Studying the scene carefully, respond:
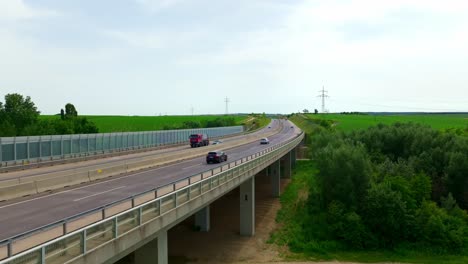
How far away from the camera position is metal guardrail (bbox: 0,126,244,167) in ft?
132

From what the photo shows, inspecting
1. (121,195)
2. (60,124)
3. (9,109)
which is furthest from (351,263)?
(9,109)

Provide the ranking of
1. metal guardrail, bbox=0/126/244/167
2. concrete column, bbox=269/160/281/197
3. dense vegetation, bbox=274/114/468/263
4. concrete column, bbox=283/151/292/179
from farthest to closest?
concrete column, bbox=283/151/292/179 < concrete column, bbox=269/160/281/197 < dense vegetation, bbox=274/114/468/263 < metal guardrail, bbox=0/126/244/167

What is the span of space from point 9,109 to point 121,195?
78739mm

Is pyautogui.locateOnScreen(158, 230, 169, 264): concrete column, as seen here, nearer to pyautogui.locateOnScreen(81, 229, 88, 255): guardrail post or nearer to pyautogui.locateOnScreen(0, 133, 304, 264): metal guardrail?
pyautogui.locateOnScreen(0, 133, 304, 264): metal guardrail

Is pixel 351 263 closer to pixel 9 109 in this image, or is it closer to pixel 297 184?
pixel 297 184

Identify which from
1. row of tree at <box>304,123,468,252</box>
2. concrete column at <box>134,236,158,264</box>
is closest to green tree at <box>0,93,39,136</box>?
row of tree at <box>304,123,468,252</box>

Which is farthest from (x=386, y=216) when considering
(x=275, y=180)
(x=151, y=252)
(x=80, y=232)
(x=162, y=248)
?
(x=80, y=232)

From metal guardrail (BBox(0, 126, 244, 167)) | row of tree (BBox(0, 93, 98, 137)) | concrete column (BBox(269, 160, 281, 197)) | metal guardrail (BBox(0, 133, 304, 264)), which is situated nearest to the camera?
metal guardrail (BBox(0, 133, 304, 264))

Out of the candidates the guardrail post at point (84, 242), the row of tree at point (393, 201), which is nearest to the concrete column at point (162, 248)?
the guardrail post at point (84, 242)

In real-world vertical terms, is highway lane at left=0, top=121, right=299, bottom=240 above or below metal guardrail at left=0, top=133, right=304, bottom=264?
below

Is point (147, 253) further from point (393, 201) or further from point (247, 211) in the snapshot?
point (393, 201)

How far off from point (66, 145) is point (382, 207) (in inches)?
1355

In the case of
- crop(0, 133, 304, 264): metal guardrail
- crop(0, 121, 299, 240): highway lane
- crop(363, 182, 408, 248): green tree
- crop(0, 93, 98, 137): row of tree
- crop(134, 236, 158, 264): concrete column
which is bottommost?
crop(363, 182, 408, 248): green tree

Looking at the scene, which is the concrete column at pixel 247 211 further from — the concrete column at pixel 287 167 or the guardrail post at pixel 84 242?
the concrete column at pixel 287 167
